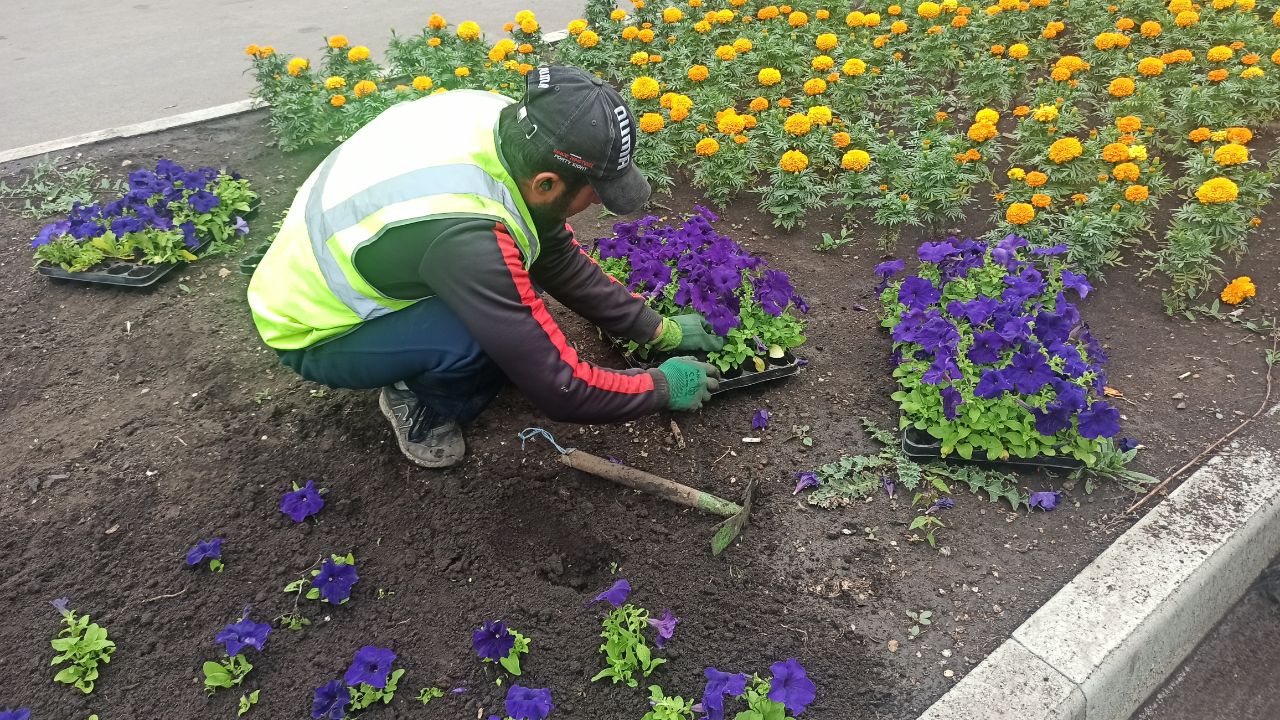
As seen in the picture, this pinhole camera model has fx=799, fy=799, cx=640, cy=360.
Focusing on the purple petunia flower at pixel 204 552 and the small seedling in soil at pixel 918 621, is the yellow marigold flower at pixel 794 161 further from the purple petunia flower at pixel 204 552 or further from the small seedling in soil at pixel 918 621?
the purple petunia flower at pixel 204 552

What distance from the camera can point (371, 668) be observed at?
204 cm

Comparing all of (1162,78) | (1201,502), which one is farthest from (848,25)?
(1201,502)

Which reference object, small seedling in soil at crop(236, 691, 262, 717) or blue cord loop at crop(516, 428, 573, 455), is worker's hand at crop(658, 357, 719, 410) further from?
small seedling in soil at crop(236, 691, 262, 717)

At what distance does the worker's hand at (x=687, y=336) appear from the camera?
9.03 feet

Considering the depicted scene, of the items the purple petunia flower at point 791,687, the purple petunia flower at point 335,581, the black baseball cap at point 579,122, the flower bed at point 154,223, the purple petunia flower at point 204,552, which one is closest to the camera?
the purple petunia flower at point 791,687

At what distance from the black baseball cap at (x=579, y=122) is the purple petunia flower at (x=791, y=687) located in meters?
1.28

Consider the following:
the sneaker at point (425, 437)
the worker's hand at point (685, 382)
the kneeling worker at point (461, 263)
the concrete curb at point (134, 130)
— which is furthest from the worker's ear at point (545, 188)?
the concrete curb at point (134, 130)

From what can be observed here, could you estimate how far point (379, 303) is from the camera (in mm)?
2312

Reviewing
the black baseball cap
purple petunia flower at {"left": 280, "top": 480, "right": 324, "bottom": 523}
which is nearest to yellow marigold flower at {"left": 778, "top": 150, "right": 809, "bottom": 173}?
the black baseball cap

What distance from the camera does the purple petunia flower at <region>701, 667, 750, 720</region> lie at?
5.98 feet

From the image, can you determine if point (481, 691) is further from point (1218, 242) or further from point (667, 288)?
point (1218, 242)

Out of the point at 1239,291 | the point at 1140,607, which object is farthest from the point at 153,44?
the point at 1140,607

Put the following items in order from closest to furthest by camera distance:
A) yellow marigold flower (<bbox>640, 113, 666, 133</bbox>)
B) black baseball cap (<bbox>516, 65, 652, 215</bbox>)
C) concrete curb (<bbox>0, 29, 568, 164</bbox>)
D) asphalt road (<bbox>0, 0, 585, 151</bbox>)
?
black baseball cap (<bbox>516, 65, 652, 215</bbox>), yellow marigold flower (<bbox>640, 113, 666, 133</bbox>), concrete curb (<bbox>0, 29, 568, 164</bbox>), asphalt road (<bbox>0, 0, 585, 151</bbox>)

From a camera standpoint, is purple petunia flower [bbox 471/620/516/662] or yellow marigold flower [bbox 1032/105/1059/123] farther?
yellow marigold flower [bbox 1032/105/1059/123]
